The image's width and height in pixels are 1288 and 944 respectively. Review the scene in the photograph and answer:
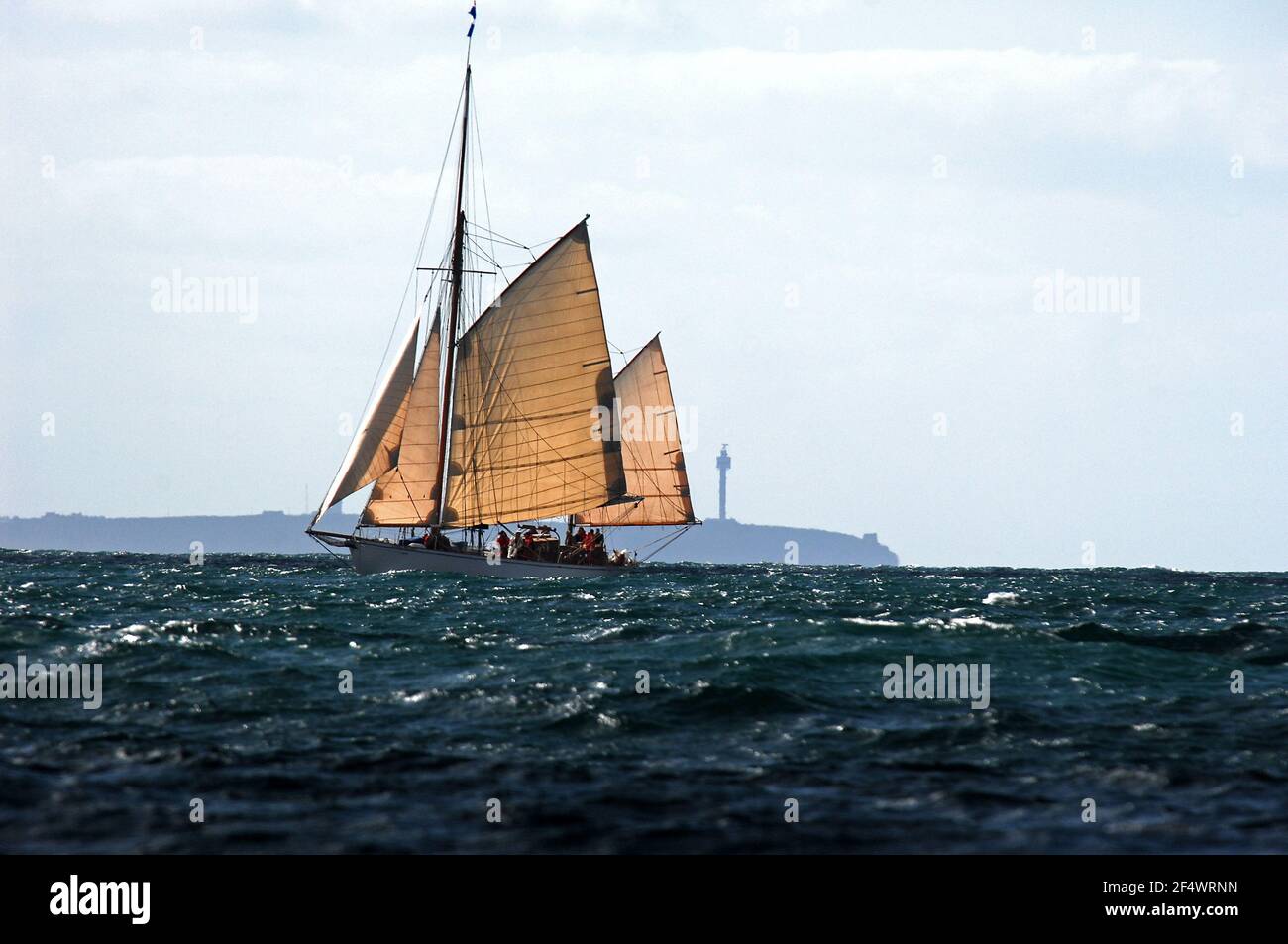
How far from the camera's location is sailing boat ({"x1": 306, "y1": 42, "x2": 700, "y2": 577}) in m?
64.1

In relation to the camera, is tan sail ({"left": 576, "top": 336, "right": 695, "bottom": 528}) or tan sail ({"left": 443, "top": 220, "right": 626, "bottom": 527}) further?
tan sail ({"left": 576, "top": 336, "right": 695, "bottom": 528})

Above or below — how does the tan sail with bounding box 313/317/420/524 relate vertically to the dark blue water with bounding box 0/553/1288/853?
above

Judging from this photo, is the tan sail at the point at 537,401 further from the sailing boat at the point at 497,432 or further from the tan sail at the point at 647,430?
the tan sail at the point at 647,430

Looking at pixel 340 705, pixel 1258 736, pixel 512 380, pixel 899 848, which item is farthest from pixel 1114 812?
pixel 512 380

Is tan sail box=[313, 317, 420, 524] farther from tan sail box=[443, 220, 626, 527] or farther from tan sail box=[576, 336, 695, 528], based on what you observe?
tan sail box=[576, 336, 695, 528]

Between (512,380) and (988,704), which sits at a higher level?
(512,380)

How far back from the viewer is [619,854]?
436 inches

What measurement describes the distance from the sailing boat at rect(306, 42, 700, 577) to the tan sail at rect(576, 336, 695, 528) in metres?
10.5

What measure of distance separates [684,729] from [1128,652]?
46.0 ft

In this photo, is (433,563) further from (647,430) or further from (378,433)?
(647,430)

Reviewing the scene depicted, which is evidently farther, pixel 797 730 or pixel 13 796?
pixel 797 730

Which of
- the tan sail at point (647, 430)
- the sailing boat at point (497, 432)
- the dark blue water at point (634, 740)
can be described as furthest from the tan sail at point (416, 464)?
the dark blue water at point (634, 740)

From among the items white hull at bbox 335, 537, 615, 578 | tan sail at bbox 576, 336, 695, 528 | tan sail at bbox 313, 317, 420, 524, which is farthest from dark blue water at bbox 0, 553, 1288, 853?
tan sail at bbox 576, 336, 695, 528
